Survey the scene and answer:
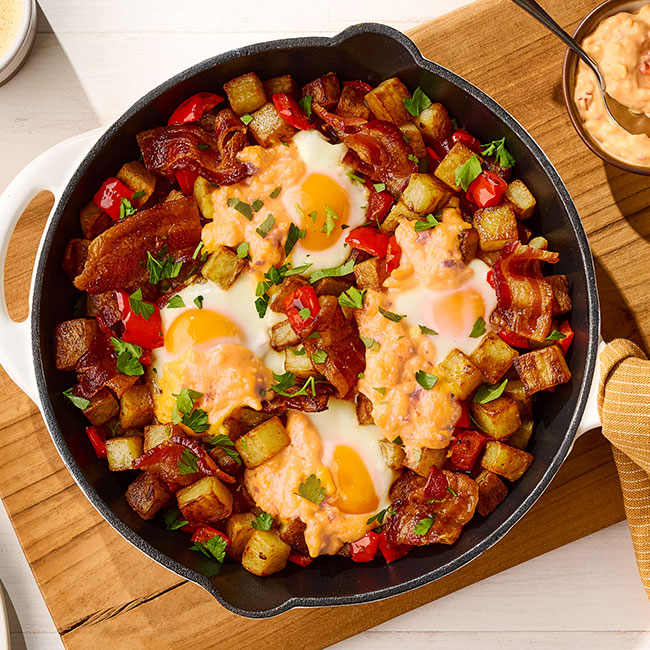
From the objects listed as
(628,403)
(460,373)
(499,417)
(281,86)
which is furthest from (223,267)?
(628,403)

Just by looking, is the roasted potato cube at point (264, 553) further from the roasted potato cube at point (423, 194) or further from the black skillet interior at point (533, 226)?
the roasted potato cube at point (423, 194)

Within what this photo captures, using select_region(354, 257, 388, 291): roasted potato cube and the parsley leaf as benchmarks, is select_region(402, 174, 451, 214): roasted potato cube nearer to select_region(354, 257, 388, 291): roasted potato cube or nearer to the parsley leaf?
select_region(354, 257, 388, 291): roasted potato cube

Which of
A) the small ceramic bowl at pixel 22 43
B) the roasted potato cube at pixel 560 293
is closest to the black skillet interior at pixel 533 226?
the roasted potato cube at pixel 560 293

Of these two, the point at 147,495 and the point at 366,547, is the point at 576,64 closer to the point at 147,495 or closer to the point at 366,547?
the point at 366,547

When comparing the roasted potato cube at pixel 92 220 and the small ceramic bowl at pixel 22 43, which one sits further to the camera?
the small ceramic bowl at pixel 22 43

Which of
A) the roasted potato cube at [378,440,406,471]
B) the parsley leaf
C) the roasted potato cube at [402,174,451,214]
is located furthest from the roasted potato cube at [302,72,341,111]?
the parsley leaf

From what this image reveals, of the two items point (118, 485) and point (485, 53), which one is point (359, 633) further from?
point (485, 53)

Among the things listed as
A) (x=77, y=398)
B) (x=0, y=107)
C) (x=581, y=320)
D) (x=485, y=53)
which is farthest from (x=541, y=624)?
(x=0, y=107)

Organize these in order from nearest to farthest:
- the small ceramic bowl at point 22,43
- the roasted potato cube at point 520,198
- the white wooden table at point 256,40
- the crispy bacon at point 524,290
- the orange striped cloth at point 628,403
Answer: the orange striped cloth at point 628,403
the crispy bacon at point 524,290
the roasted potato cube at point 520,198
the small ceramic bowl at point 22,43
the white wooden table at point 256,40
